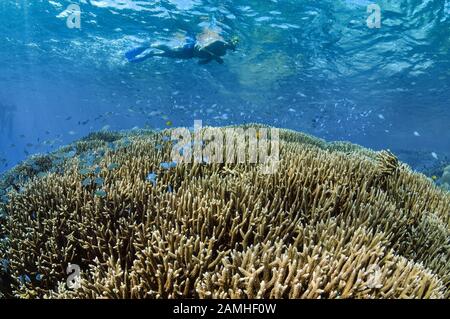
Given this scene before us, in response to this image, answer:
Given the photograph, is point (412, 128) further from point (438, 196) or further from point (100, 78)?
point (438, 196)

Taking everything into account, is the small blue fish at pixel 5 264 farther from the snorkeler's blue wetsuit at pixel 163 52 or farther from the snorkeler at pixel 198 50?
the snorkeler's blue wetsuit at pixel 163 52

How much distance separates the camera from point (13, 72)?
45.9 meters

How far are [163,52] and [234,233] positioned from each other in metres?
14.9

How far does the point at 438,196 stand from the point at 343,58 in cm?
2946

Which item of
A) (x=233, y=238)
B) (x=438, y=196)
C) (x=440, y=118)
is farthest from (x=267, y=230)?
(x=440, y=118)

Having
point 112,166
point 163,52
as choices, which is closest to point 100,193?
point 112,166

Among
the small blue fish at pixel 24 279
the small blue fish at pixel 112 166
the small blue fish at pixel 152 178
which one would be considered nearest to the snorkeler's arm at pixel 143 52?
the small blue fish at pixel 112 166

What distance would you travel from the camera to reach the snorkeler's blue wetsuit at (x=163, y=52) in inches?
612

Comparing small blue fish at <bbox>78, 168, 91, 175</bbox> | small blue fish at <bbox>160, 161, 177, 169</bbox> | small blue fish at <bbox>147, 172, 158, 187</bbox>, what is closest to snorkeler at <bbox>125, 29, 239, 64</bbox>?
small blue fish at <bbox>160, 161, 177, 169</bbox>

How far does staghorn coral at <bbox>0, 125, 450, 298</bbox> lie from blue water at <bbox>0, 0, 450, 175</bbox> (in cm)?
808

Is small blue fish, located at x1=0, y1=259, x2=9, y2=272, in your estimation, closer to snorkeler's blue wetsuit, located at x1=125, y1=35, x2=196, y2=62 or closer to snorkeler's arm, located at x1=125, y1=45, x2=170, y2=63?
snorkeler's blue wetsuit, located at x1=125, y1=35, x2=196, y2=62

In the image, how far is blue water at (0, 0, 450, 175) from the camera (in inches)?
898

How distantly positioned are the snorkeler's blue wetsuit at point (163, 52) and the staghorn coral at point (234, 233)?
37.7 ft

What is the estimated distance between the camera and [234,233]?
10.7 feet
